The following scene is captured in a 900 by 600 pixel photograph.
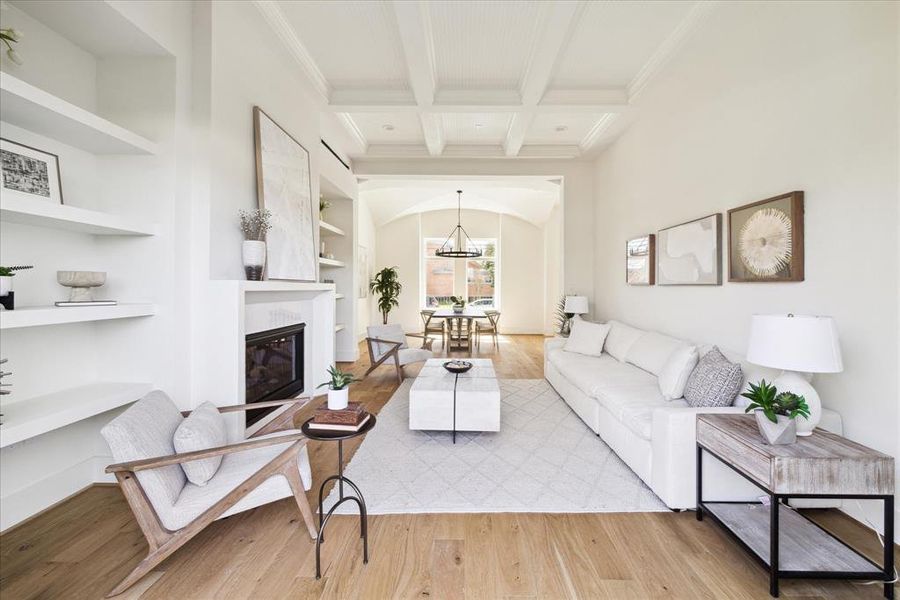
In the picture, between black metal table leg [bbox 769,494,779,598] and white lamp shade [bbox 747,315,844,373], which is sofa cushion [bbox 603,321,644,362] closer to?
white lamp shade [bbox 747,315,844,373]

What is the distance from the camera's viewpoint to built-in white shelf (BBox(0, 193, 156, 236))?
1639mm

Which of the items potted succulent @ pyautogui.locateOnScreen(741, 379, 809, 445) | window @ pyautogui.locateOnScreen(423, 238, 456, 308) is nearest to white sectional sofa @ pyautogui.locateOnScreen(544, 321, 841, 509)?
potted succulent @ pyautogui.locateOnScreen(741, 379, 809, 445)

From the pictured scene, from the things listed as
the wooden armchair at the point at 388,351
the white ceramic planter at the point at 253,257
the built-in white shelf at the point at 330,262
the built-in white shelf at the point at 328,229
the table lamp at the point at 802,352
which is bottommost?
the wooden armchair at the point at 388,351

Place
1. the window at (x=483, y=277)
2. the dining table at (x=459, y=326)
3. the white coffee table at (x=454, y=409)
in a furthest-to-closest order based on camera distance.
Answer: the window at (x=483, y=277) → the dining table at (x=459, y=326) → the white coffee table at (x=454, y=409)

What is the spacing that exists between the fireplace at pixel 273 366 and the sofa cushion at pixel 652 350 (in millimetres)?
3522

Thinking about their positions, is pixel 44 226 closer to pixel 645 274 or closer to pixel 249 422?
pixel 249 422

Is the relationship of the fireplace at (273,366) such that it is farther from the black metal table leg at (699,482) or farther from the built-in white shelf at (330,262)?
the black metal table leg at (699,482)

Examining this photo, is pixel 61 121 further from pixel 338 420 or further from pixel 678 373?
pixel 678 373

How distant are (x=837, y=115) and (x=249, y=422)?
4540 millimetres

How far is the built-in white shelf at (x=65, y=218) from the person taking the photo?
1.64m

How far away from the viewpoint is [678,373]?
269 cm

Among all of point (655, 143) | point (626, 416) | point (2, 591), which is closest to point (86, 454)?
point (2, 591)

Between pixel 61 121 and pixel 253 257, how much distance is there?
1.19m

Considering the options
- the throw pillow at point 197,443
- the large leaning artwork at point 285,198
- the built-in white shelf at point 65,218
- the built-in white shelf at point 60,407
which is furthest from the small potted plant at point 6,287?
the large leaning artwork at point 285,198
